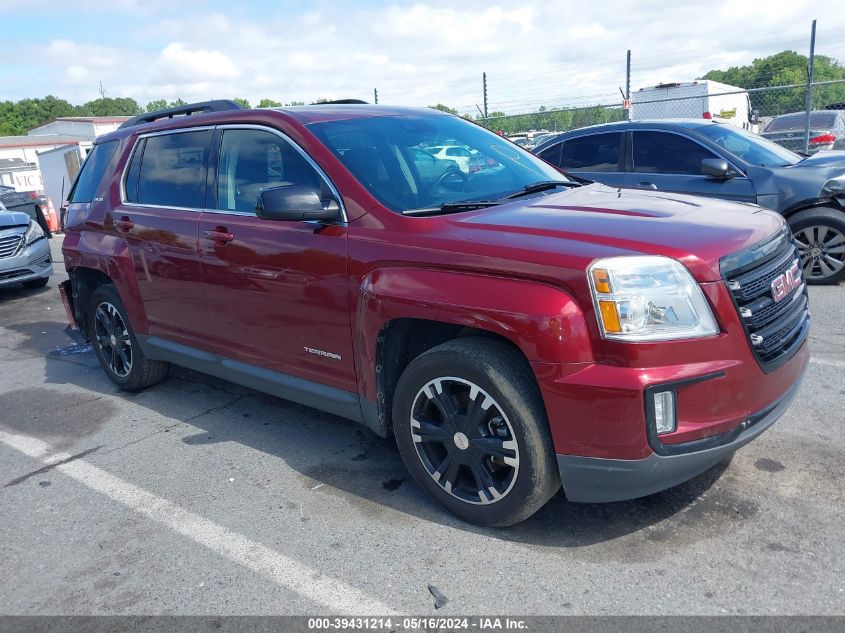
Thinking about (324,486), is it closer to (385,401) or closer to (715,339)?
(385,401)

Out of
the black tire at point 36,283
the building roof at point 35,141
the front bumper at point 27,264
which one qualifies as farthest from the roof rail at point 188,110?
the building roof at point 35,141

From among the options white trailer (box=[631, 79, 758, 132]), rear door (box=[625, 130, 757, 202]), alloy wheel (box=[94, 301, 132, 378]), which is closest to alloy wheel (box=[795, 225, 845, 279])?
rear door (box=[625, 130, 757, 202])

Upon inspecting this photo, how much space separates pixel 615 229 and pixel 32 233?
32.1 feet

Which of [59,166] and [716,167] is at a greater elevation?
[59,166]

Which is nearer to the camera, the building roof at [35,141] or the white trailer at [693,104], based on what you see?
the white trailer at [693,104]

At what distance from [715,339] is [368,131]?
2.17 meters

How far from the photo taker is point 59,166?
22281 mm

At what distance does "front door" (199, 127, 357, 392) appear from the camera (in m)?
3.54

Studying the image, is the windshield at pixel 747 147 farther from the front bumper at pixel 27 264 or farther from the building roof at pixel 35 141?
the building roof at pixel 35 141

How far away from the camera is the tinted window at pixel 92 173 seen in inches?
210

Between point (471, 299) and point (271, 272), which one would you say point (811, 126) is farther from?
point (471, 299)

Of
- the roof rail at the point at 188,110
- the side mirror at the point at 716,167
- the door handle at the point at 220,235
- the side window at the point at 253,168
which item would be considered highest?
the roof rail at the point at 188,110

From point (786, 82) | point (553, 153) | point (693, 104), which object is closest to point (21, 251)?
point (553, 153)

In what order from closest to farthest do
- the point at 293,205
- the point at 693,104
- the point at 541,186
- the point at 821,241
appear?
the point at 293,205 → the point at 541,186 → the point at 821,241 → the point at 693,104
